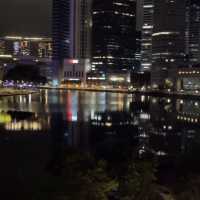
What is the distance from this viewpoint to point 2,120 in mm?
19609

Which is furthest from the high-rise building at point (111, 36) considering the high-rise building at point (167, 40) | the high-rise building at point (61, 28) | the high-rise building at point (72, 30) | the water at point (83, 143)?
the water at point (83, 143)

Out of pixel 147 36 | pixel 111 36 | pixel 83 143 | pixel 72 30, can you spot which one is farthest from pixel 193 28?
pixel 83 143

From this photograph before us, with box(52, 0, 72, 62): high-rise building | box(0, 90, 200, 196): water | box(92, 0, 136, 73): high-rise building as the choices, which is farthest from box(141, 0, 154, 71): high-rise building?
box(0, 90, 200, 196): water

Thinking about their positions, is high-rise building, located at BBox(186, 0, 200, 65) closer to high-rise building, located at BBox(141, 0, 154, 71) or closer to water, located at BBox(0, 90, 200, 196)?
high-rise building, located at BBox(141, 0, 154, 71)

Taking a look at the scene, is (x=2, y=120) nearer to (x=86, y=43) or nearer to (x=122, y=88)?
(x=122, y=88)

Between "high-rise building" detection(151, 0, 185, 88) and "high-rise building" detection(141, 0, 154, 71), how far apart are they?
14.9 metres

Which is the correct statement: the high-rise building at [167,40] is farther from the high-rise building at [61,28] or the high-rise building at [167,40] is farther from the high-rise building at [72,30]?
the high-rise building at [61,28]

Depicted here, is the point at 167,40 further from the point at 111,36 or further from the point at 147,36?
the point at 147,36

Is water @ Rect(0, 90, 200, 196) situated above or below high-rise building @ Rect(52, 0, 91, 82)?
below

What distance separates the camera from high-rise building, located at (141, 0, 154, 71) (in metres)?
105

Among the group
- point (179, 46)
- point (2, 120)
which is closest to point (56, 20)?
point (179, 46)

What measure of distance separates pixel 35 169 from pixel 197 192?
4466mm

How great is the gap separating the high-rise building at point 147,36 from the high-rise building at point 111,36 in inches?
137

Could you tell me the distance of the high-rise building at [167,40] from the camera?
8231 cm
